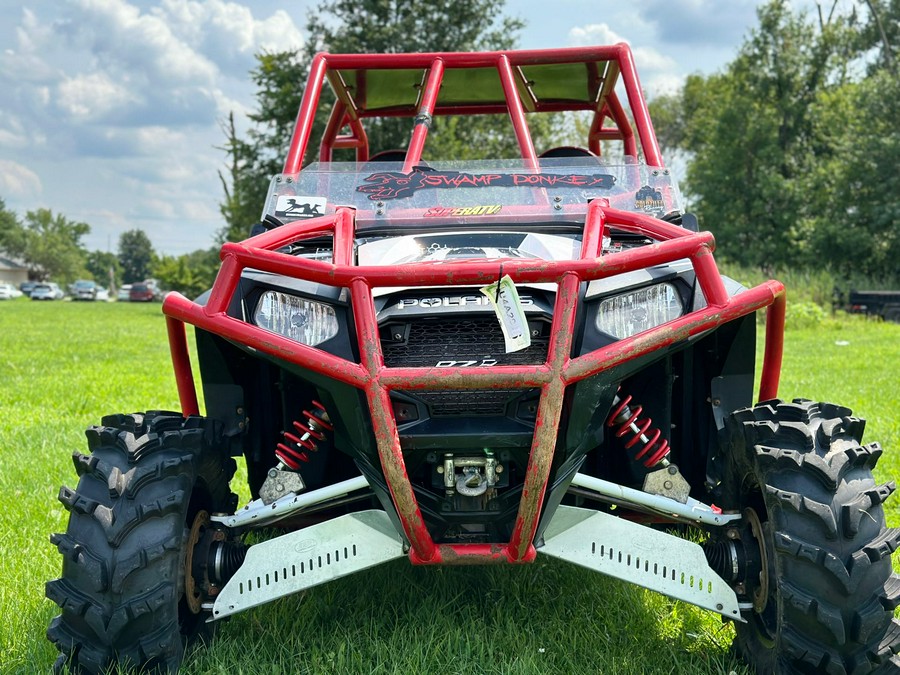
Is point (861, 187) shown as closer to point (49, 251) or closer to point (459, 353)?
point (459, 353)

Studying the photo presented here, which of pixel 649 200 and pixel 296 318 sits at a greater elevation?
pixel 649 200

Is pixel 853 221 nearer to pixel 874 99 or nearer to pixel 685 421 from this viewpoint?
pixel 874 99

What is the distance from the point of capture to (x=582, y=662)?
2.75m

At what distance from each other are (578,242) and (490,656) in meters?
1.49

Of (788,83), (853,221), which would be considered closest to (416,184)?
(853,221)

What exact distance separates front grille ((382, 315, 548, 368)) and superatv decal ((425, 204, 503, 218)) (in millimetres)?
927

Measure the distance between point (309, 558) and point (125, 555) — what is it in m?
0.54

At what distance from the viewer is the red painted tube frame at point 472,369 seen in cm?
229

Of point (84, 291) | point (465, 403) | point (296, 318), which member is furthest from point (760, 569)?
point (84, 291)

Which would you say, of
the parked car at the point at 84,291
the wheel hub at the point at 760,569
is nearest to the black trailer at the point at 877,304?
the wheel hub at the point at 760,569

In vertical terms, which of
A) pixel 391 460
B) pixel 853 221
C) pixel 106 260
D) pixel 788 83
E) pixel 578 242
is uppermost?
pixel 788 83

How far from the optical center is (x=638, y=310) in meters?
2.67

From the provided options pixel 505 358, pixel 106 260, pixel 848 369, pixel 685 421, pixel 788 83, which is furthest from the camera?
pixel 106 260

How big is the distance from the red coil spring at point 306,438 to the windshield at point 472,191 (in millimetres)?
898
